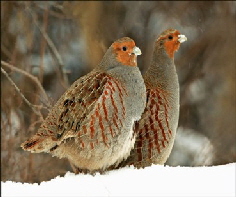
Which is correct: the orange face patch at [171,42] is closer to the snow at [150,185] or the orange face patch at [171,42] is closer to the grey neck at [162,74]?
the grey neck at [162,74]

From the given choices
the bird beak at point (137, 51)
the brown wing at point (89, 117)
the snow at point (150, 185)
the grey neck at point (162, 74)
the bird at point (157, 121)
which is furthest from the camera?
the grey neck at point (162, 74)

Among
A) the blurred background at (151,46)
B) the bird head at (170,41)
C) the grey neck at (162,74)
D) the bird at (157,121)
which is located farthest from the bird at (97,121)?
the blurred background at (151,46)

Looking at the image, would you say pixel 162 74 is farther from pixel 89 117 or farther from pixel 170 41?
pixel 89 117

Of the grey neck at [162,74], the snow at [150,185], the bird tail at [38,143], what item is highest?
the grey neck at [162,74]

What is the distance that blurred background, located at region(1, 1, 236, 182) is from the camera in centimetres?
800

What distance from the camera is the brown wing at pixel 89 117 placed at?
396cm

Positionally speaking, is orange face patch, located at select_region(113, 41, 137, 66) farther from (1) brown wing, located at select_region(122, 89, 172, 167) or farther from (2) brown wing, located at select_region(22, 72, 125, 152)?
(1) brown wing, located at select_region(122, 89, 172, 167)

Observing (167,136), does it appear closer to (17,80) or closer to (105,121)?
(105,121)

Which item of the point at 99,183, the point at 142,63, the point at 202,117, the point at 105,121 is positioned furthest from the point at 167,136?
the point at 202,117

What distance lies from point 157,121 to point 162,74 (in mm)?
399

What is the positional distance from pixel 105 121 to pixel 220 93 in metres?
5.07

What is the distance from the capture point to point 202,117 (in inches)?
339

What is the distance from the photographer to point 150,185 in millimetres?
2996

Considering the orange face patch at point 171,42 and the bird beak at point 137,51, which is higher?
the orange face patch at point 171,42
